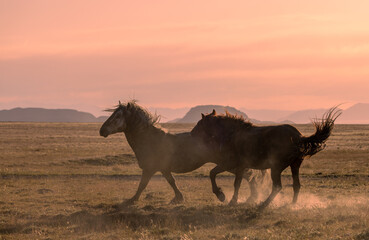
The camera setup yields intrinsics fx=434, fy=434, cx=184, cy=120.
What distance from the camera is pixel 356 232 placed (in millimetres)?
9477

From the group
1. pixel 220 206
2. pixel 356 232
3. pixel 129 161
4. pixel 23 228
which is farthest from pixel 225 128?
pixel 129 161

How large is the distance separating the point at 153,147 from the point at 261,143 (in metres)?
3.48

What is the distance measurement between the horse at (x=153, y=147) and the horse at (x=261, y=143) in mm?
827

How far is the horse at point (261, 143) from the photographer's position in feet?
38.6

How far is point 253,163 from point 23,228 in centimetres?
624

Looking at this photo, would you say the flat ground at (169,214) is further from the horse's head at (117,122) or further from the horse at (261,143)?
the horse's head at (117,122)

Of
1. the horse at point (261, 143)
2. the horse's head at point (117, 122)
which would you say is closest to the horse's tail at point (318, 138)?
the horse at point (261, 143)

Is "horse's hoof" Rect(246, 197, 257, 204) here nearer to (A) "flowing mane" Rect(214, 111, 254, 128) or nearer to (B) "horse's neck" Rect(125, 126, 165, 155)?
(A) "flowing mane" Rect(214, 111, 254, 128)

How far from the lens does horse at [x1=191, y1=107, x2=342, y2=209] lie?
463 inches

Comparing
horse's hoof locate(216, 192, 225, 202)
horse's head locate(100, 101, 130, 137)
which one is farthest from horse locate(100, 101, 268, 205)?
horse's hoof locate(216, 192, 225, 202)

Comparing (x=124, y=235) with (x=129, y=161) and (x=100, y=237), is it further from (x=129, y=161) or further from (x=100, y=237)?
(x=129, y=161)

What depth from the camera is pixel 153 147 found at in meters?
13.6

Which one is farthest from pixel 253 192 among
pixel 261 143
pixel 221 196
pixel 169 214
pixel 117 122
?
pixel 117 122

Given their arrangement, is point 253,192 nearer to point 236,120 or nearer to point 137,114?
point 236,120
